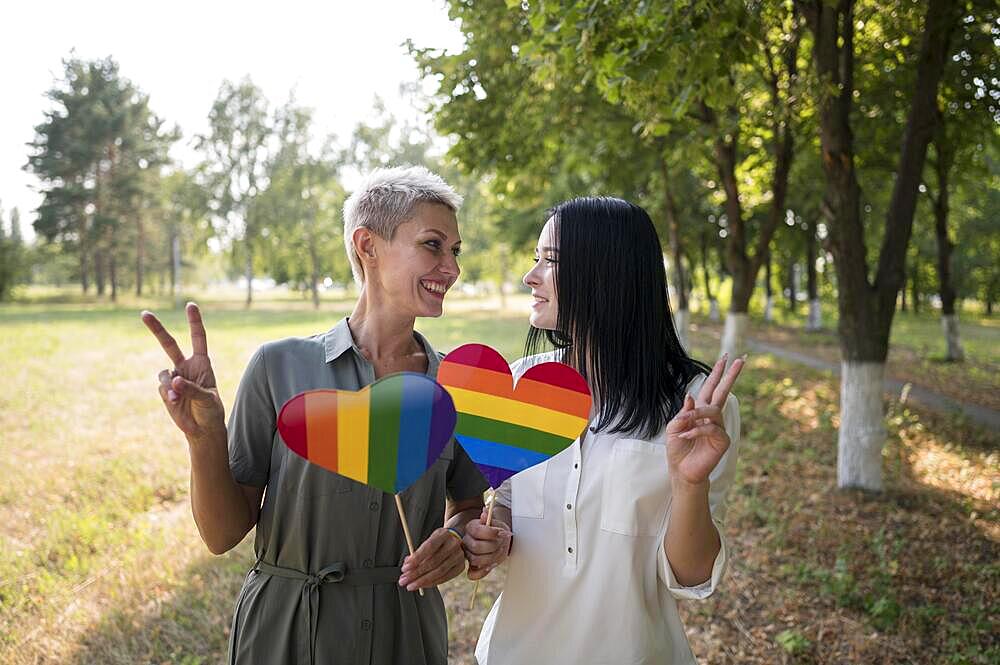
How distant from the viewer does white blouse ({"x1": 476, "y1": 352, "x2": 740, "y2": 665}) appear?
1716 millimetres

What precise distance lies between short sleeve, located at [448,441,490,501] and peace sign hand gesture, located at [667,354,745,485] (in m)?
Result: 0.71

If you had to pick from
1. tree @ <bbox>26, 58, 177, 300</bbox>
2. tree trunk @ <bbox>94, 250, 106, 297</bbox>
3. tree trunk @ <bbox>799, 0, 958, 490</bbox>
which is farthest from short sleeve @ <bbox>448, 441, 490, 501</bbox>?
tree trunk @ <bbox>94, 250, 106, 297</bbox>

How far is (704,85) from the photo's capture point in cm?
357

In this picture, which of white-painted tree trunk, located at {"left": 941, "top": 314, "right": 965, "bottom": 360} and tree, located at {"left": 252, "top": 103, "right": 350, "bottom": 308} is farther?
tree, located at {"left": 252, "top": 103, "right": 350, "bottom": 308}

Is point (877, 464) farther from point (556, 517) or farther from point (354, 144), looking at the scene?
point (354, 144)

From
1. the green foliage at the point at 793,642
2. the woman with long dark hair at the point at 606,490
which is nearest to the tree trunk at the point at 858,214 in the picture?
the green foliage at the point at 793,642

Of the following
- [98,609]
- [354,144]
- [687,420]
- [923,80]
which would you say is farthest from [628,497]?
[354,144]

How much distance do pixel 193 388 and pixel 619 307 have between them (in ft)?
3.47

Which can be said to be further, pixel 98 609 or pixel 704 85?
pixel 98 609

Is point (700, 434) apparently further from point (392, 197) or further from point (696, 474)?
point (392, 197)

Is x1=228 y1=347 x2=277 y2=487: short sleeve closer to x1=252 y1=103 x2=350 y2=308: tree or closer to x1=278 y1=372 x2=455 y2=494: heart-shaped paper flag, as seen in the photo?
x1=278 y1=372 x2=455 y2=494: heart-shaped paper flag

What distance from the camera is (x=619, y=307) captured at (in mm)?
1808

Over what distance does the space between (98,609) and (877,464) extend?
5.77 metres

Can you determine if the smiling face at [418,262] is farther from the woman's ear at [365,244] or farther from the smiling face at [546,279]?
the smiling face at [546,279]
